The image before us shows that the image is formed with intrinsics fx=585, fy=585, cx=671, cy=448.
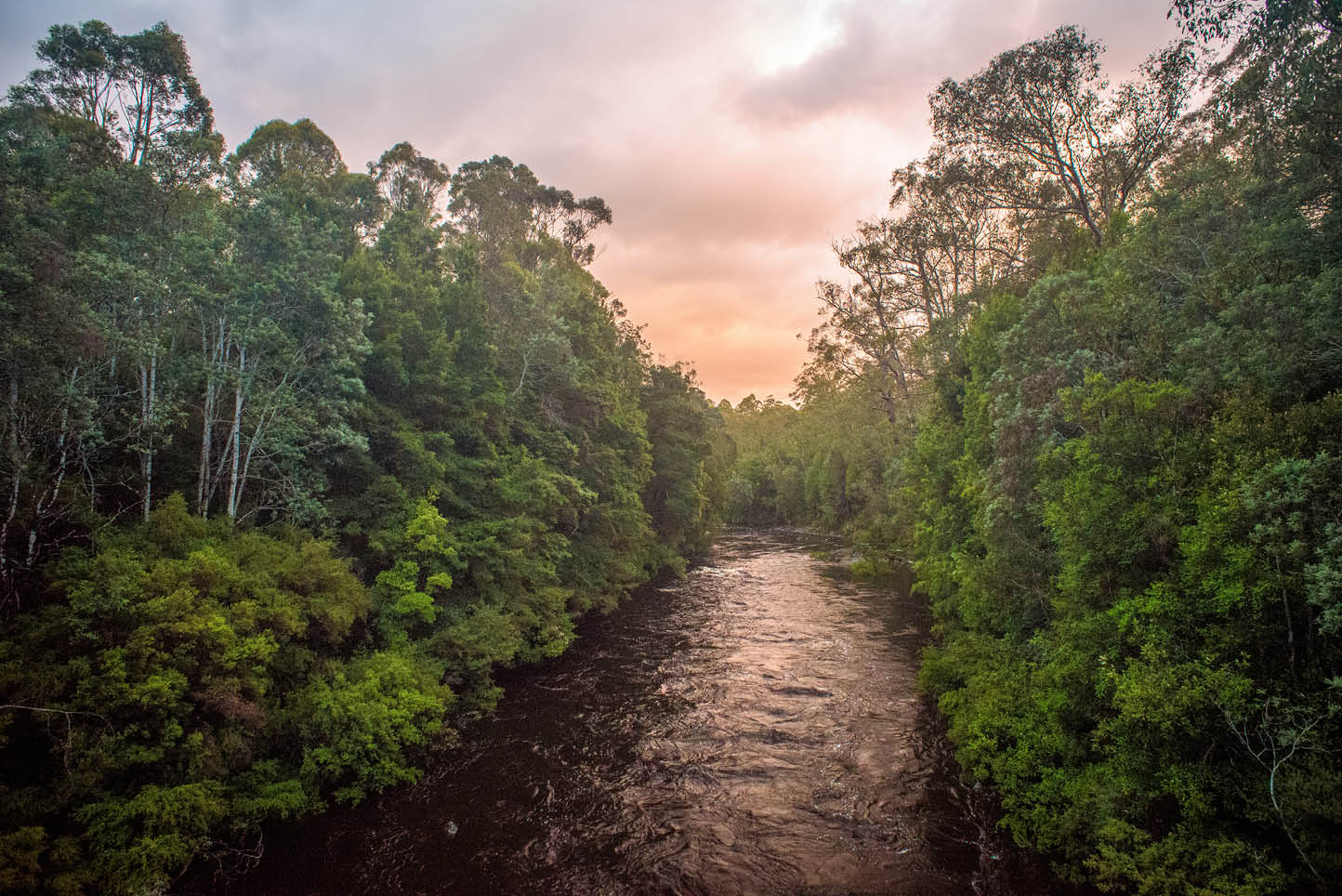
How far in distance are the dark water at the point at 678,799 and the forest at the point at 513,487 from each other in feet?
3.08

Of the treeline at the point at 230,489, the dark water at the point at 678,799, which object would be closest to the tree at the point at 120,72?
the treeline at the point at 230,489

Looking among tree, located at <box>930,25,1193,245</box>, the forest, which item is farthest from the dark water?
tree, located at <box>930,25,1193,245</box>

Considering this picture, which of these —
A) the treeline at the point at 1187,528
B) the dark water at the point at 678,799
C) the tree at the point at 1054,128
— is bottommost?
the dark water at the point at 678,799

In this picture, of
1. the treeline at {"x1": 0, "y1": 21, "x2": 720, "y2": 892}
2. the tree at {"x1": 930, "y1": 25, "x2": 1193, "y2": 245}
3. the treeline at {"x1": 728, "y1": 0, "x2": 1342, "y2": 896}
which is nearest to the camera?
the treeline at {"x1": 728, "y1": 0, "x2": 1342, "y2": 896}

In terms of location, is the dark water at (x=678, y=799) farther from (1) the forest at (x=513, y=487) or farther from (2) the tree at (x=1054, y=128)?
(2) the tree at (x=1054, y=128)

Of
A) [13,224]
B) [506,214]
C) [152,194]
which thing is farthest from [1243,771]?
[506,214]

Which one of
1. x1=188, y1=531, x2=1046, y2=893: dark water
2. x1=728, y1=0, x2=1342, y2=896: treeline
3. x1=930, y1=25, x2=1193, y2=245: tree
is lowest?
x1=188, y1=531, x2=1046, y2=893: dark water

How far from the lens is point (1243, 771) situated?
7.20 meters

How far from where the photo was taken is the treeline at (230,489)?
28.3 ft

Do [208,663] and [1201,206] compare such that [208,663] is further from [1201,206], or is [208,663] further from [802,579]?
[802,579]

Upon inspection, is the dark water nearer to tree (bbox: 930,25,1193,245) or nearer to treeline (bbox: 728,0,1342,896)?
treeline (bbox: 728,0,1342,896)

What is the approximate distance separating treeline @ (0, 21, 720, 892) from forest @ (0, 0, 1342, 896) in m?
0.08

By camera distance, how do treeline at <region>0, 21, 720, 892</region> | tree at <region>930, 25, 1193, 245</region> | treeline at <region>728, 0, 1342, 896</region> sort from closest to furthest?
treeline at <region>728, 0, 1342, 896</region>
treeline at <region>0, 21, 720, 892</region>
tree at <region>930, 25, 1193, 245</region>

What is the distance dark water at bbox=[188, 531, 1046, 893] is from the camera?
885 centimetres
